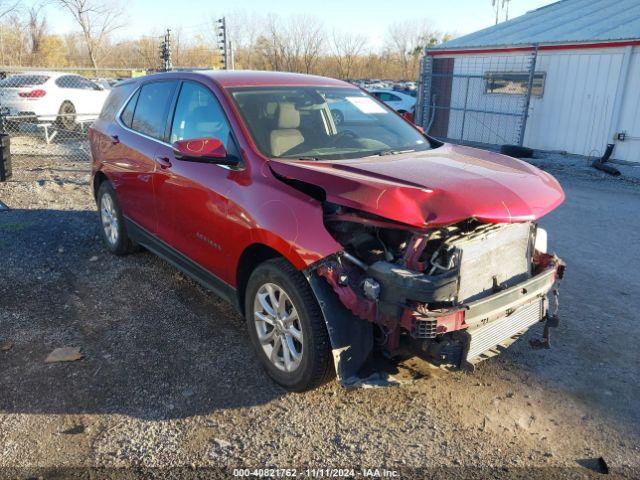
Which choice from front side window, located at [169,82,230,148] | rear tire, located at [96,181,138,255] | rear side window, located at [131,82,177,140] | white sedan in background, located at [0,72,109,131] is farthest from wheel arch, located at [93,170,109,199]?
white sedan in background, located at [0,72,109,131]

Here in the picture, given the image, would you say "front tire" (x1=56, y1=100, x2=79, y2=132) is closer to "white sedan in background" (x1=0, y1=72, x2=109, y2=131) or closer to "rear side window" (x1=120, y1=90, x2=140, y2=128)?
"white sedan in background" (x1=0, y1=72, x2=109, y2=131)

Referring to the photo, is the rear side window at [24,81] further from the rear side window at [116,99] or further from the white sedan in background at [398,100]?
the white sedan in background at [398,100]

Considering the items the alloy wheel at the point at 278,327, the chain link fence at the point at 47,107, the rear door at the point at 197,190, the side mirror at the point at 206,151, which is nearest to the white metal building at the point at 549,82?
the chain link fence at the point at 47,107

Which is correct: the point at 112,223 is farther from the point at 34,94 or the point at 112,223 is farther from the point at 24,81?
the point at 24,81

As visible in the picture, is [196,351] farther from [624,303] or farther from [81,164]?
[81,164]

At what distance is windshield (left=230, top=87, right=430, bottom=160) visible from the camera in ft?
12.1

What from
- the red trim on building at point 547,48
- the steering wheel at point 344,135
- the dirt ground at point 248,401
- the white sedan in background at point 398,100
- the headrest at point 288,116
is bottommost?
the dirt ground at point 248,401

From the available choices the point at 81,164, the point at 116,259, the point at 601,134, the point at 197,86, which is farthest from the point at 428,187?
the point at 601,134

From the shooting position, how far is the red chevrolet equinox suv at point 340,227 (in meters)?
2.79

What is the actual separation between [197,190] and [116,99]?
96.2 inches

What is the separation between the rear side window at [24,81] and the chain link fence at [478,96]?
428 inches

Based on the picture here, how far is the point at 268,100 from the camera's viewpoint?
157 inches

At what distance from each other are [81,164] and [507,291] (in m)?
10.1

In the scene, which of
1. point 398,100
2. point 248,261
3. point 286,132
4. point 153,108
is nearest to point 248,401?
point 248,261
